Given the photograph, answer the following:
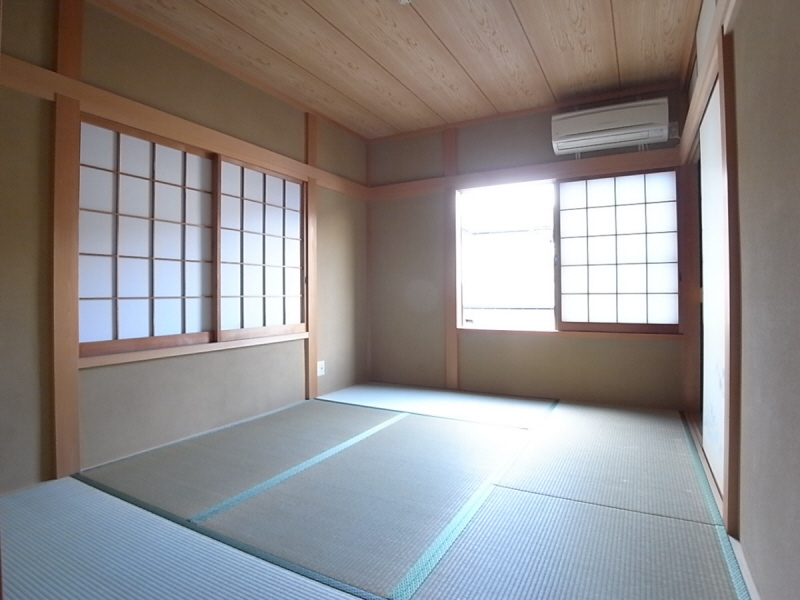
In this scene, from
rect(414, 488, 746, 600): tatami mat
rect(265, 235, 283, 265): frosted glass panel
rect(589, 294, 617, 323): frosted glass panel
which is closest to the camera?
rect(414, 488, 746, 600): tatami mat

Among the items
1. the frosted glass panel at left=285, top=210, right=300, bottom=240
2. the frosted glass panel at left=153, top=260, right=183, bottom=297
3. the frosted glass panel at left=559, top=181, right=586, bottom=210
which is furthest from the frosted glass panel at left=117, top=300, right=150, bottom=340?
the frosted glass panel at left=559, top=181, right=586, bottom=210

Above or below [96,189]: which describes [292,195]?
above

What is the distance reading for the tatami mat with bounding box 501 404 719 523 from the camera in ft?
6.51

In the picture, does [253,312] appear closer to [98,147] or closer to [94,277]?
[94,277]

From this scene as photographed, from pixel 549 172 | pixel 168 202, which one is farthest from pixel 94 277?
pixel 549 172

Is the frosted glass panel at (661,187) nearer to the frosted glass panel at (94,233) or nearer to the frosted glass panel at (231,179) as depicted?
the frosted glass panel at (231,179)

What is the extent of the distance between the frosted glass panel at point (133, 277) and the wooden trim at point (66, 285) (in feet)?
0.91

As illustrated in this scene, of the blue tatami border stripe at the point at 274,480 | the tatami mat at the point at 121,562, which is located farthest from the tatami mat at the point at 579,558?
the blue tatami border stripe at the point at 274,480

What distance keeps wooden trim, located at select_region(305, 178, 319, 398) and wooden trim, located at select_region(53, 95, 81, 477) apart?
5.94ft

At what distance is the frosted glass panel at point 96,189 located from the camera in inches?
96.0

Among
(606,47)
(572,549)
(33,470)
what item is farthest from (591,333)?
(33,470)

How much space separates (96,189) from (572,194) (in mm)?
3522

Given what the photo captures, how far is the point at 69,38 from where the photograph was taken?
91.7 inches

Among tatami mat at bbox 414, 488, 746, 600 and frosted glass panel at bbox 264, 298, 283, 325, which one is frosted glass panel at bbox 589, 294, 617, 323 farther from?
frosted glass panel at bbox 264, 298, 283, 325
